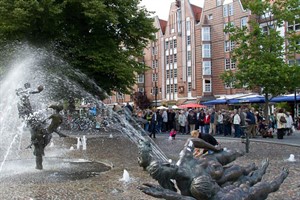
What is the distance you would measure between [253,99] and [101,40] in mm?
17461

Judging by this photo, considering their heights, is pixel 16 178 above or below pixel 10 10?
below

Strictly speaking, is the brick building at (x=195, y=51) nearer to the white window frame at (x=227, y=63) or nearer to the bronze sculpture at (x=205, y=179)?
the white window frame at (x=227, y=63)

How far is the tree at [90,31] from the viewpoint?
2658cm

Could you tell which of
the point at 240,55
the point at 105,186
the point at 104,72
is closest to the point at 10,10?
the point at 104,72

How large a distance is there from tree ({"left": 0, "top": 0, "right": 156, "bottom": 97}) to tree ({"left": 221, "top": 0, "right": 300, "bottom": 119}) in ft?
23.7

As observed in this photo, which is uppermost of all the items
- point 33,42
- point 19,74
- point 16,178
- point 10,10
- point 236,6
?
point 236,6

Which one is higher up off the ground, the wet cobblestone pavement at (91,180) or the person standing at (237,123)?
the person standing at (237,123)

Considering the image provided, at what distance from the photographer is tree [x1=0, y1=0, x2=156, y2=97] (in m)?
26.6

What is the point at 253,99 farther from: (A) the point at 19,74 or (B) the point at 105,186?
(B) the point at 105,186

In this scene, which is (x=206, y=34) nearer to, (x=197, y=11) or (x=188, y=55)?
(x=188, y=55)

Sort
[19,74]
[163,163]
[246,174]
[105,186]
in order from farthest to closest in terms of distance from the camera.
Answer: [19,74] → [105,186] → [246,174] → [163,163]

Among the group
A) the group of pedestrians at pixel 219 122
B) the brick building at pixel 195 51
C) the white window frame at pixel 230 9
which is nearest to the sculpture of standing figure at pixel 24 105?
the group of pedestrians at pixel 219 122

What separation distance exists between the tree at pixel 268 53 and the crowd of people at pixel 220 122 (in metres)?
1.98

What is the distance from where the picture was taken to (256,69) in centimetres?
2589
